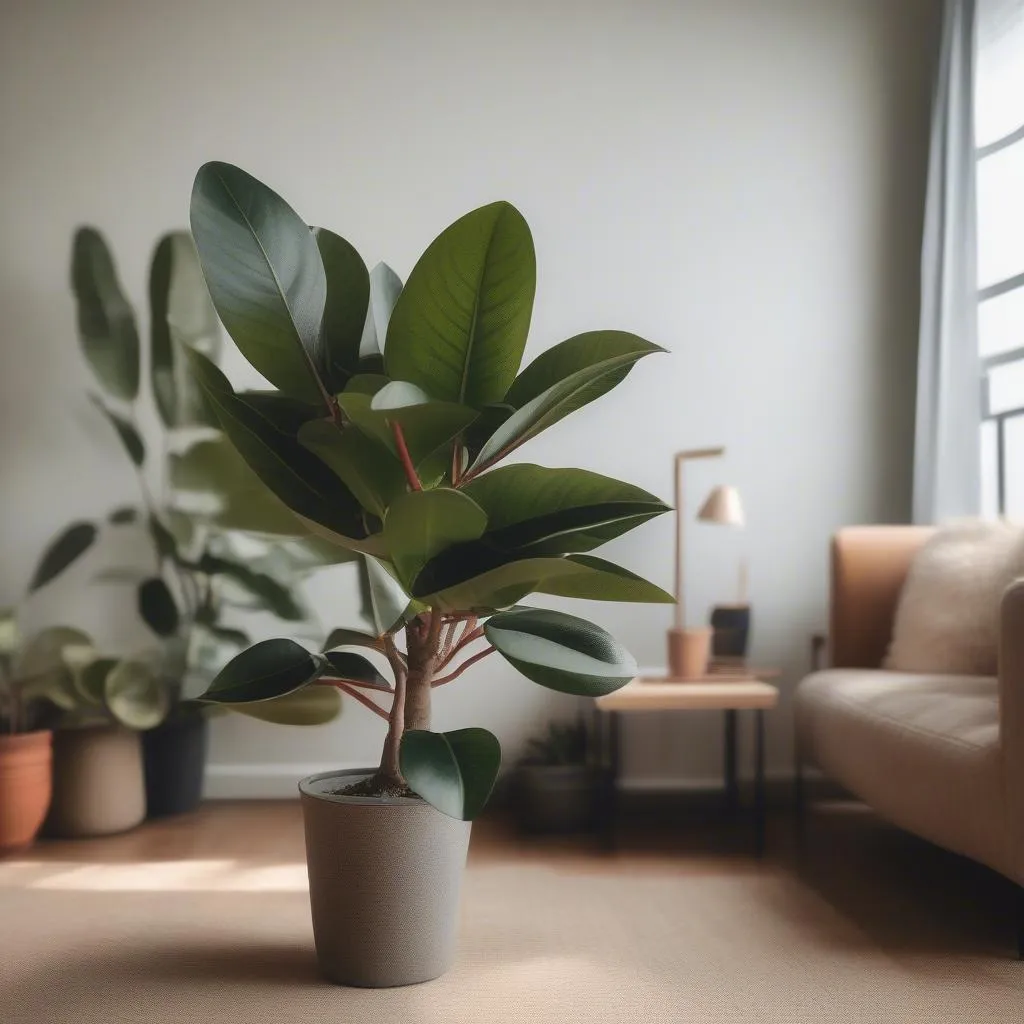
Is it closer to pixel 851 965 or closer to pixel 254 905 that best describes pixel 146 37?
pixel 254 905

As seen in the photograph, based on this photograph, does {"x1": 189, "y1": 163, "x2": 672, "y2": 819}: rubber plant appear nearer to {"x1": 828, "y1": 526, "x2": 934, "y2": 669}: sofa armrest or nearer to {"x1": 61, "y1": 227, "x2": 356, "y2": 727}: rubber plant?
{"x1": 61, "y1": 227, "x2": 356, "y2": 727}: rubber plant

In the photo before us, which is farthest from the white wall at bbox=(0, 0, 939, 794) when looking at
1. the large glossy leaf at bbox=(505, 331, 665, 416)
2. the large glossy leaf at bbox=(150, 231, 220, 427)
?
the large glossy leaf at bbox=(505, 331, 665, 416)

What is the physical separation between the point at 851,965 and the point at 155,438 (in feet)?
7.61

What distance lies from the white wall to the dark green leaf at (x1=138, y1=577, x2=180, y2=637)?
0.88 feet

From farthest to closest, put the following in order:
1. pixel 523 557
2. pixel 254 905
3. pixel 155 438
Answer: pixel 155 438 < pixel 254 905 < pixel 523 557

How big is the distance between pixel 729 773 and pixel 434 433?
5.93ft

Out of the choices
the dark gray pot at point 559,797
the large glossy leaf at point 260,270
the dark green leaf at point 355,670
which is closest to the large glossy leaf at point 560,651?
the dark green leaf at point 355,670

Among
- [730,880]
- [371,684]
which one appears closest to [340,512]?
[371,684]

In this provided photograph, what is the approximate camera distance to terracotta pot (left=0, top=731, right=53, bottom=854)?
7.97ft

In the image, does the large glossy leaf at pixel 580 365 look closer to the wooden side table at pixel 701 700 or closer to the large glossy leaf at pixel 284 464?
the large glossy leaf at pixel 284 464

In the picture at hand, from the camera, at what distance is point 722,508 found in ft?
9.26

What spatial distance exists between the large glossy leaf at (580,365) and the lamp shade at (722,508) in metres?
1.32

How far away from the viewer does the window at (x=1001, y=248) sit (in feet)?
9.00

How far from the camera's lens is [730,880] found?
7.34 feet
